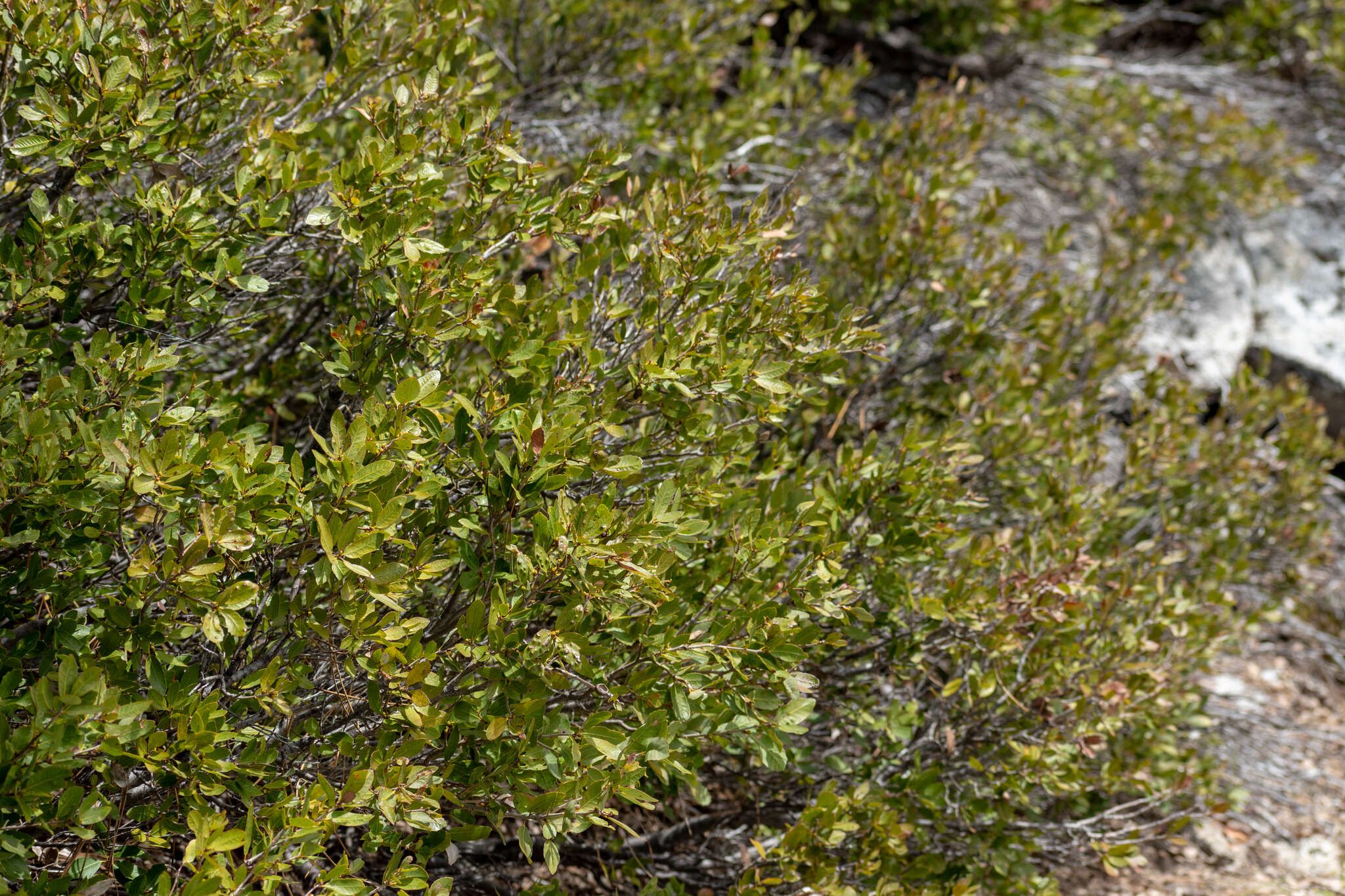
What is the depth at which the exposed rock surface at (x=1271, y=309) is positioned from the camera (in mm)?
5621

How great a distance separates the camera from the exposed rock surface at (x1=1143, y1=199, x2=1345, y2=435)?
18.4ft

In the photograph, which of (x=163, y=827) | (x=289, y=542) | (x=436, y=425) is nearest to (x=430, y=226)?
(x=436, y=425)

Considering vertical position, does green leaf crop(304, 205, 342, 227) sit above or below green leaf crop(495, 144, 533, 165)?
below

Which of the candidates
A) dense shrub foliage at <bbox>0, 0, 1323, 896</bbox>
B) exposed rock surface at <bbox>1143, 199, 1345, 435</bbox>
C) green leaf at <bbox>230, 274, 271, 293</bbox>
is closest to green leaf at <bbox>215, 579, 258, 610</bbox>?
dense shrub foliage at <bbox>0, 0, 1323, 896</bbox>

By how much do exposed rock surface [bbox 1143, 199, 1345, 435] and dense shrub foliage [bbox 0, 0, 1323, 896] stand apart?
109 inches

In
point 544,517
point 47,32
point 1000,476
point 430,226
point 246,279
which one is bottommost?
point 1000,476

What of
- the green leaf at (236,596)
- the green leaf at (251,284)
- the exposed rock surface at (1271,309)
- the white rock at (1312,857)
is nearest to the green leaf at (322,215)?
the green leaf at (251,284)

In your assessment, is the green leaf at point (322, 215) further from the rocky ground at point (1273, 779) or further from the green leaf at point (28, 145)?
the rocky ground at point (1273, 779)

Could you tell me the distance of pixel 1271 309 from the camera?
6.07m

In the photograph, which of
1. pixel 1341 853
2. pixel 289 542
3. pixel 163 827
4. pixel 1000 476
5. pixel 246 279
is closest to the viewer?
pixel 163 827

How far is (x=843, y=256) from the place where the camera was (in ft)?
11.4

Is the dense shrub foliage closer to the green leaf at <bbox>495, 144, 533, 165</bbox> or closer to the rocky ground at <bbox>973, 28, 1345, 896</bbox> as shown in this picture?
the green leaf at <bbox>495, 144, 533, 165</bbox>

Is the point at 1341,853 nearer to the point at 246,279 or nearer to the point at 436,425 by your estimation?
the point at 436,425

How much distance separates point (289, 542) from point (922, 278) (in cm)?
242
